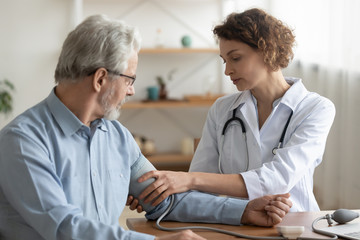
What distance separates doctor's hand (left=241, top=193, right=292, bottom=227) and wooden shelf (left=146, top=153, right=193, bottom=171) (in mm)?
3494

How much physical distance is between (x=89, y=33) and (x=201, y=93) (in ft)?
13.6

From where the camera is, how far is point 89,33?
1645 mm

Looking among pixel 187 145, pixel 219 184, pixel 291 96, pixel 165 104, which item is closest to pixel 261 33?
pixel 291 96

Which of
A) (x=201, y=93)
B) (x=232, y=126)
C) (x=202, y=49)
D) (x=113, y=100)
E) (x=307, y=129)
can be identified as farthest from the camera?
(x=201, y=93)

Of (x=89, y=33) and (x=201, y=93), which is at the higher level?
(x=89, y=33)

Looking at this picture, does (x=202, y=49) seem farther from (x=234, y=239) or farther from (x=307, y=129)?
(x=234, y=239)

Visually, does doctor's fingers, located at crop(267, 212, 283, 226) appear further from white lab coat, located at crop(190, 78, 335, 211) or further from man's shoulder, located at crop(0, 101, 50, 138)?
man's shoulder, located at crop(0, 101, 50, 138)

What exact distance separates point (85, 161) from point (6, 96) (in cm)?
390

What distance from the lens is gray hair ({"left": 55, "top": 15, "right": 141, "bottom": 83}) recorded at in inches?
64.9

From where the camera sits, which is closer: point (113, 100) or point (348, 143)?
point (113, 100)

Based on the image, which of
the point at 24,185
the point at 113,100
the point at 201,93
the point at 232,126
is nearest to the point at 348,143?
the point at 232,126

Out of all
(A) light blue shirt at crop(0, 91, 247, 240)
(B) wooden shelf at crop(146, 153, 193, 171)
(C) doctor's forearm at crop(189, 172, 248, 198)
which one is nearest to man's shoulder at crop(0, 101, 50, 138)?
(A) light blue shirt at crop(0, 91, 247, 240)

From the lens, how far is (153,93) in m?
5.42

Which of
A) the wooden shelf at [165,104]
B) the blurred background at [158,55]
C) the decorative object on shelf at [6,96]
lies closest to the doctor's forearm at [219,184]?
the blurred background at [158,55]
